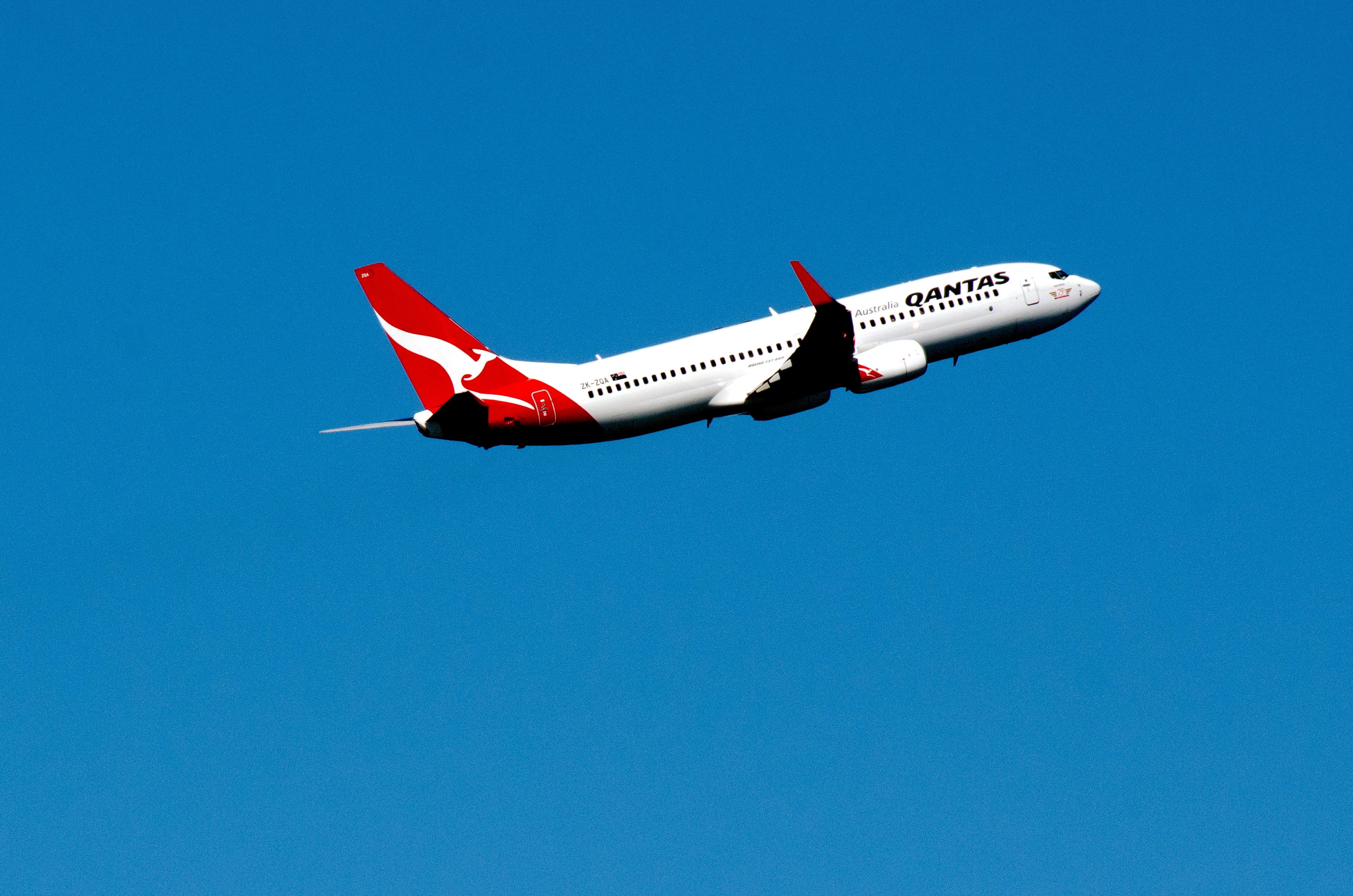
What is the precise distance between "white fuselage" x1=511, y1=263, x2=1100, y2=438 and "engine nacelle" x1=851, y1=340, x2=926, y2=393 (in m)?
0.60

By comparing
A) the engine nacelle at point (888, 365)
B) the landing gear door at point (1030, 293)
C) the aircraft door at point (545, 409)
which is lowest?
the aircraft door at point (545, 409)

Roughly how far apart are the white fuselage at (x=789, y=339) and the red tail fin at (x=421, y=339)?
228cm

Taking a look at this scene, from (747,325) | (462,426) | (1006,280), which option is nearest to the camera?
(462,426)

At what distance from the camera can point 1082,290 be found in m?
71.6

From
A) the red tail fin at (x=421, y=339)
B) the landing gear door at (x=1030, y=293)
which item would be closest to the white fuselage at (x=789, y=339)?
the landing gear door at (x=1030, y=293)

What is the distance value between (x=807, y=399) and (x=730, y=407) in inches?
120

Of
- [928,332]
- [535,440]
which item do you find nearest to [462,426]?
[535,440]

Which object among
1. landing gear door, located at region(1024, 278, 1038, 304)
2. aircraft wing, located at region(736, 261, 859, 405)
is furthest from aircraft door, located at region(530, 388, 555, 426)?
landing gear door, located at region(1024, 278, 1038, 304)

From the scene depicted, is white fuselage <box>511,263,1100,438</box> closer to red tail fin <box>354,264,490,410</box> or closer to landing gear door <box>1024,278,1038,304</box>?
landing gear door <box>1024,278,1038,304</box>

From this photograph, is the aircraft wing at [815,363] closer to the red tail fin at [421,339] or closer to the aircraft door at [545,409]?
the aircraft door at [545,409]

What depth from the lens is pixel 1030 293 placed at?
6925 centimetres

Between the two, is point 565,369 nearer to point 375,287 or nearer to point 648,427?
point 648,427

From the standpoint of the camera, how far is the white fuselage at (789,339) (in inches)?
2405

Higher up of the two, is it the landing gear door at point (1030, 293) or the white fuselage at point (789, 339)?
the landing gear door at point (1030, 293)
